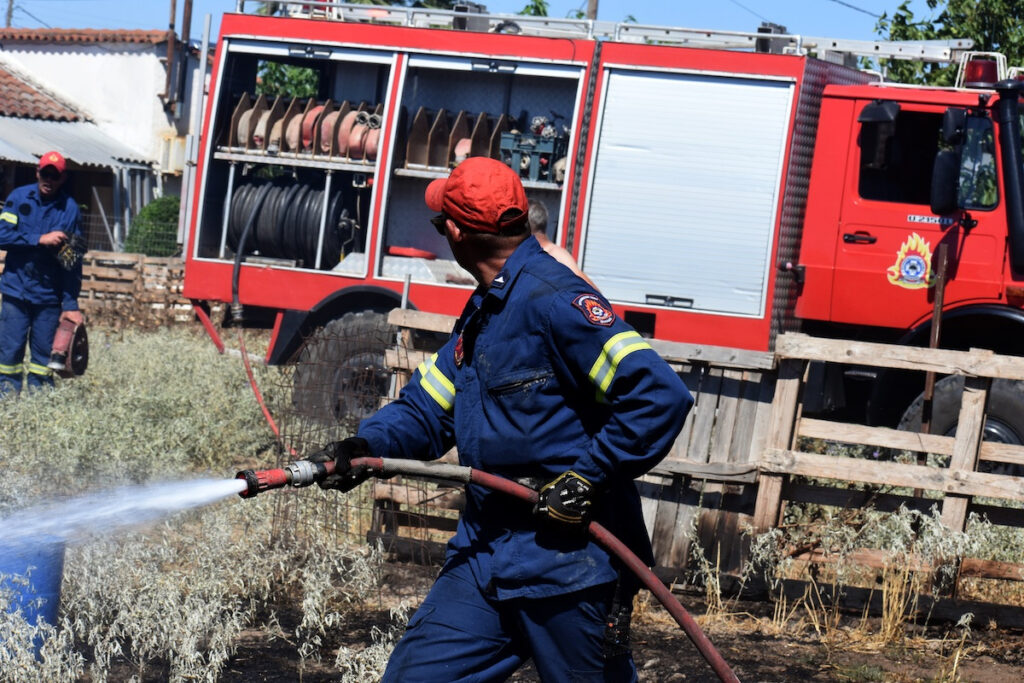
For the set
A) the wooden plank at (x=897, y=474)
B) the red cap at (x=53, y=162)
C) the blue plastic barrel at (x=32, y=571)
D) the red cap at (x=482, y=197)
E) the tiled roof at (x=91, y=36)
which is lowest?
the blue plastic barrel at (x=32, y=571)

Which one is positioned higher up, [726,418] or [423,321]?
[423,321]

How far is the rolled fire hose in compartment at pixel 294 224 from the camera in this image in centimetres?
991

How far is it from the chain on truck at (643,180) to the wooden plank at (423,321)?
862mm

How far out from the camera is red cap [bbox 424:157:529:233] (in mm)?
3072

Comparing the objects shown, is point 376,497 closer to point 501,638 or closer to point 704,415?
point 704,415

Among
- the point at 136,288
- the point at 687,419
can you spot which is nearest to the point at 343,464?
the point at 687,419

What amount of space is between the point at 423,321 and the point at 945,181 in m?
3.64

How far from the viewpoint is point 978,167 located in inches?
309

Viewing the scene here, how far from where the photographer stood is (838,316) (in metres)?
8.31

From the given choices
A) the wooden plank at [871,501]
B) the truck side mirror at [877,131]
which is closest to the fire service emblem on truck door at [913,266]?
the truck side mirror at [877,131]

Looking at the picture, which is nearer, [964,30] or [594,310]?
[594,310]

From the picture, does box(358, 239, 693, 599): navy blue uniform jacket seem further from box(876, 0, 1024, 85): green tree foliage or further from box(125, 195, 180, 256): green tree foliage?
box(125, 195, 180, 256): green tree foliage

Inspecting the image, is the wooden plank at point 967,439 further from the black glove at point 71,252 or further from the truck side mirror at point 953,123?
the black glove at point 71,252

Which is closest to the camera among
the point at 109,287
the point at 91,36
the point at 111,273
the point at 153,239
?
the point at 109,287
